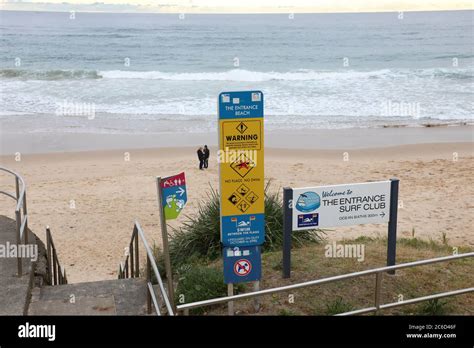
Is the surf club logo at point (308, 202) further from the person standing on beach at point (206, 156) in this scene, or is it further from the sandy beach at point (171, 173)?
the person standing on beach at point (206, 156)

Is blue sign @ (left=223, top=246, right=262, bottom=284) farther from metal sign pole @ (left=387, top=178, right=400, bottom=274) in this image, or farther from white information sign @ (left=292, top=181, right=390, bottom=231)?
metal sign pole @ (left=387, top=178, right=400, bottom=274)

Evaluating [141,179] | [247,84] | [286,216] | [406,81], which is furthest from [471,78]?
[286,216]

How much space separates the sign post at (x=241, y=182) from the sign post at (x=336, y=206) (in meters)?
0.66

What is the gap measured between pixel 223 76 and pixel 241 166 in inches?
1525

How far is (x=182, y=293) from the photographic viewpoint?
7012 mm

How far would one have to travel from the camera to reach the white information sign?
7.19 m

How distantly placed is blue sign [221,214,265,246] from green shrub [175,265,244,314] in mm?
767

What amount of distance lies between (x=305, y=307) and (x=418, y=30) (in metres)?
81.0

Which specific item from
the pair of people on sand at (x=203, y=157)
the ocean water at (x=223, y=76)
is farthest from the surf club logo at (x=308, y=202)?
the ocean water at (x=223, y=76)
